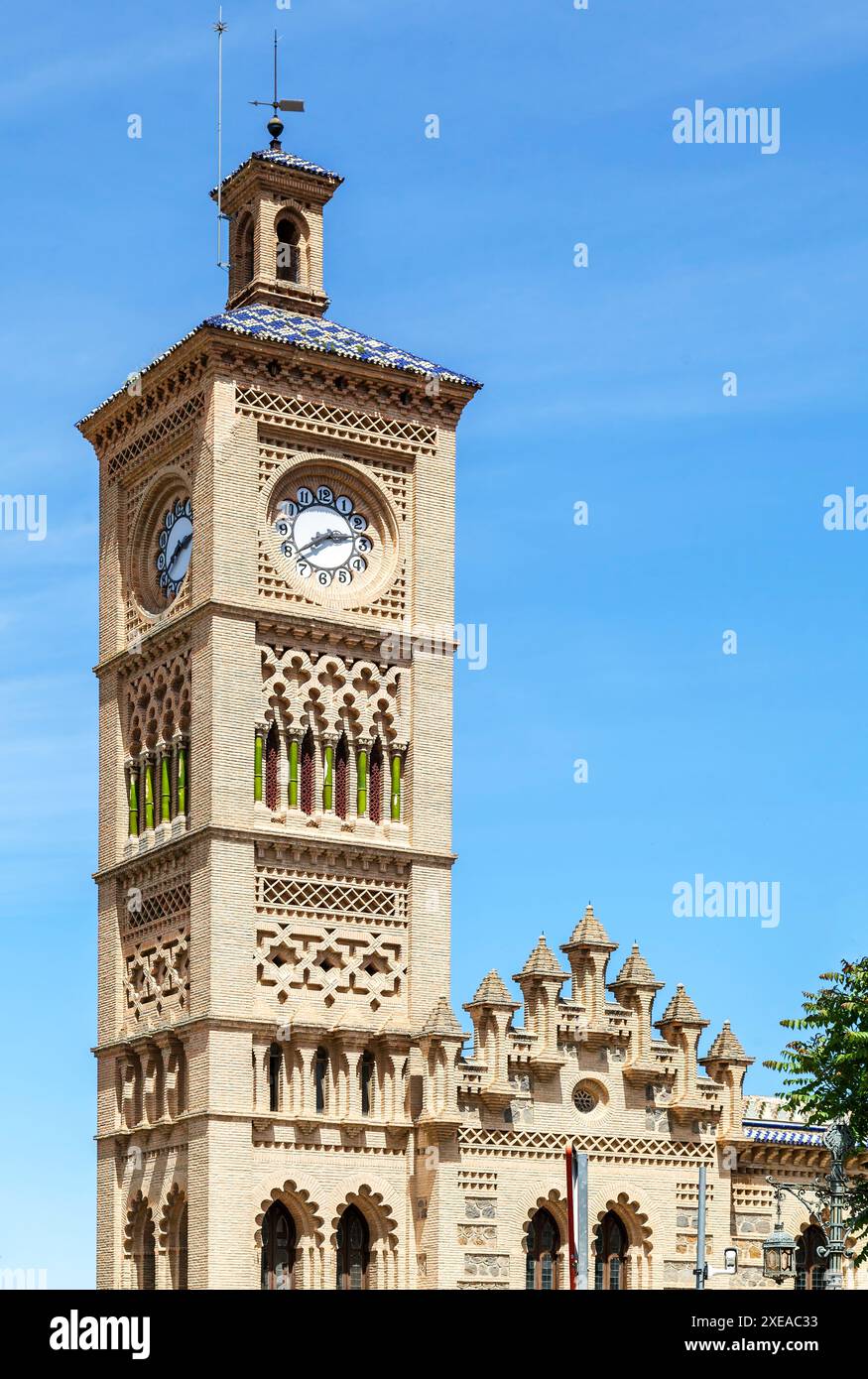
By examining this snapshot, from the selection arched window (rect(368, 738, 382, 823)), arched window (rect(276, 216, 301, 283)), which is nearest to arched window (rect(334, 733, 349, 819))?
arched window (rect(368, 738, 382, 823))

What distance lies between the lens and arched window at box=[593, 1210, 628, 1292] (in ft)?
185

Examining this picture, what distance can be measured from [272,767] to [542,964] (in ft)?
26.6

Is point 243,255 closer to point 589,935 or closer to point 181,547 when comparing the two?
point 181,547

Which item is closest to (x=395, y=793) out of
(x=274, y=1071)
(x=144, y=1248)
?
(x=274, y=1071)

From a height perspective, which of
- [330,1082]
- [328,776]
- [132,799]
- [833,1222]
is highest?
[328,776]

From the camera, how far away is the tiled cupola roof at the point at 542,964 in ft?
185

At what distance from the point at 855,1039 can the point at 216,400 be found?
21.5m

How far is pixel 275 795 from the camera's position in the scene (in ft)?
186

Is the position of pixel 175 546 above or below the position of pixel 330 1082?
above

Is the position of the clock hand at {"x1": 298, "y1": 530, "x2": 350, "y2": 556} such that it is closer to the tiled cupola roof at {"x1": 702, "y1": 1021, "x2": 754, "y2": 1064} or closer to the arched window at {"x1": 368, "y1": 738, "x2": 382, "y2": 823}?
the arched window at {"x1": 368, "y1": 738, "x2": 382, "y2": 823}

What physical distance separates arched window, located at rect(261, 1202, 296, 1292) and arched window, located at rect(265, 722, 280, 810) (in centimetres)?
963
